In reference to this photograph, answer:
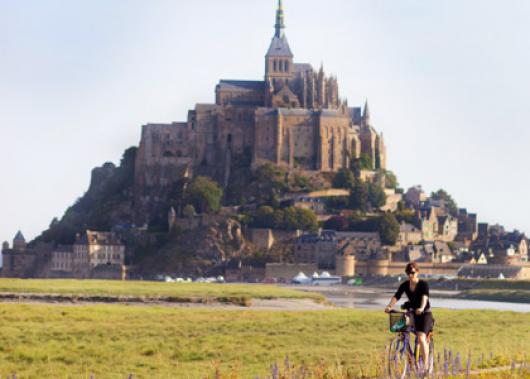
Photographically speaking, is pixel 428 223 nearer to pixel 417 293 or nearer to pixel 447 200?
pixel 447 200

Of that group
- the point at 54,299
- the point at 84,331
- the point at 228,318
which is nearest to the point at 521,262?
the point at 54,299

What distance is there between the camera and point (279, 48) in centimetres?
13862

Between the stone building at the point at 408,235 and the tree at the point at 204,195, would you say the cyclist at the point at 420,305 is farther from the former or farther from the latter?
the stone building at the point at 408,235

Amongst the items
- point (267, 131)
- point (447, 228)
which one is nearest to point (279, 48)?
point (267, 131)

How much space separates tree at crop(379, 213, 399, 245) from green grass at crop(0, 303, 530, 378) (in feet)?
259

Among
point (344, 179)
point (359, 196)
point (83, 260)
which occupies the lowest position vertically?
point (83, 260)

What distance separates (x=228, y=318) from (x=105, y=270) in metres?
83.6

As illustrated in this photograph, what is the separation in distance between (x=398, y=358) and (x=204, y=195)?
108 meters

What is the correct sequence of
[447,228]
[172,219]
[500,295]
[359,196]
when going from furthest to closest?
Answer: [447,228] → [359,196] → [172,219] → [500,295]

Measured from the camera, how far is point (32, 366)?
92.1 ft

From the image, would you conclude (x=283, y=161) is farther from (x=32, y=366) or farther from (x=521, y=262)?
(x=32, y=366)

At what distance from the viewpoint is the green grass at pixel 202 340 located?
2736 centimetres

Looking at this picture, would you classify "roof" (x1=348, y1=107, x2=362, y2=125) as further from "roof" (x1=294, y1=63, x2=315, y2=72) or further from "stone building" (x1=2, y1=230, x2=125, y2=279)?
"stone building" (x1=2, y1=230, x2=125, y2=279)

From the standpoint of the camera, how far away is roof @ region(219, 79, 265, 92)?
138250 millimetres
